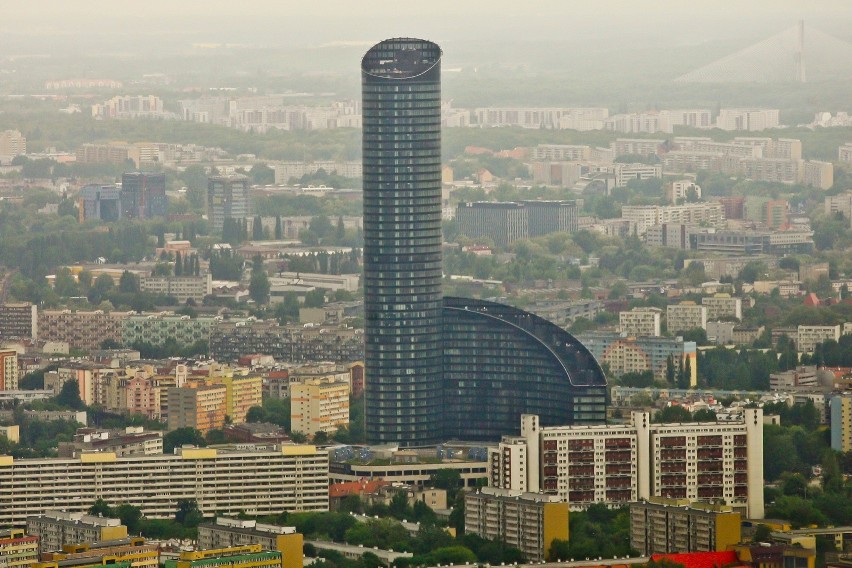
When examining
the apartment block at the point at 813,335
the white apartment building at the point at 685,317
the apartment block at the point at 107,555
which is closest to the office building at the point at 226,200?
the white apartment building at the point at 685,317

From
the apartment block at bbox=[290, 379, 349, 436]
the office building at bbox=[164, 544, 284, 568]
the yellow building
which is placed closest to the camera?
the office building at bbox=[164, 544, 284, 568]

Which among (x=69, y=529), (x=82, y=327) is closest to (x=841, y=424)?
(x=69, y=529)

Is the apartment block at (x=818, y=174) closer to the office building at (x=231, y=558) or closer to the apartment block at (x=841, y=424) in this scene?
the apartment block at (x=841, y=424)

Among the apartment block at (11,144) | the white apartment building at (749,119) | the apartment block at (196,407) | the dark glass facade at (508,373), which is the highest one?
the white apartment building at (749,119)

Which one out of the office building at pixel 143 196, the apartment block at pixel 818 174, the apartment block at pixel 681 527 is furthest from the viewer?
the apartment block at pixel 818 174

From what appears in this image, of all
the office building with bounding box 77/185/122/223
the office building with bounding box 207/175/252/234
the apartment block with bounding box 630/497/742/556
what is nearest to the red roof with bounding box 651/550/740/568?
the apartment block with bounding box 630/497/742/556

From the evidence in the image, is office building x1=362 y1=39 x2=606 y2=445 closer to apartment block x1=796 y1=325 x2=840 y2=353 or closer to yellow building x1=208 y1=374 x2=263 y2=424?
yellow building x1=208 y1=374 x2=263 y2=424

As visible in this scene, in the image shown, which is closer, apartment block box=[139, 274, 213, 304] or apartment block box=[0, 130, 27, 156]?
apartment block box=[139, 274, 213, 304]

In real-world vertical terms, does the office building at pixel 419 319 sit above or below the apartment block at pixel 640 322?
above
